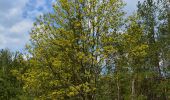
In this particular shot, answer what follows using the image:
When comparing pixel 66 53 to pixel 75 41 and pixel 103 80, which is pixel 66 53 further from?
pixel 103 80

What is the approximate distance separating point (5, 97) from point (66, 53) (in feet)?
105

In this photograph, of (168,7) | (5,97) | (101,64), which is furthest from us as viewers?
(168,7)

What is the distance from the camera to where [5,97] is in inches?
2056

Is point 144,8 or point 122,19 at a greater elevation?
point 144,8

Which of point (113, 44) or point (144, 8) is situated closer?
point (113, 44)

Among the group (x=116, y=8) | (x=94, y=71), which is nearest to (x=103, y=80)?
(x=94, y=71)

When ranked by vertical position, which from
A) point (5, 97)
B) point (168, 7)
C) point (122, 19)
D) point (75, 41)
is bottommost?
point (5, 97)

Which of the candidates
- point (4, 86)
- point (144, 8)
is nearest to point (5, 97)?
point (4, 86)

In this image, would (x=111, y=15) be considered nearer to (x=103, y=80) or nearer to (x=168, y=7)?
(x=103, y=80)

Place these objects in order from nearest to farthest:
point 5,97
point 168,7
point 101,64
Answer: point 101,64 < point 5,97 < point 168,7

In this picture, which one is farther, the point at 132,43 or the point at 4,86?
the point at 4,86

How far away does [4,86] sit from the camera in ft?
172

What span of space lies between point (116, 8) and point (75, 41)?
3.45 m

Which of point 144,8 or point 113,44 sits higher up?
point 144,8
